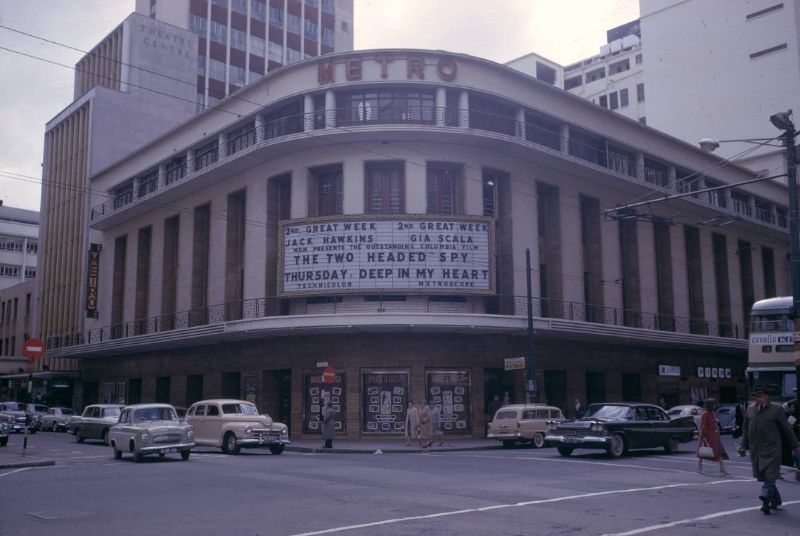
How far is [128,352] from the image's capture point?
4588cm

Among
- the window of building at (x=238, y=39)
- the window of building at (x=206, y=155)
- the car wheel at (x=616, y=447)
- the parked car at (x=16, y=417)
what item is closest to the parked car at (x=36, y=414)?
the parked car at (x=16, y=417)

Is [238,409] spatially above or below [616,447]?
above

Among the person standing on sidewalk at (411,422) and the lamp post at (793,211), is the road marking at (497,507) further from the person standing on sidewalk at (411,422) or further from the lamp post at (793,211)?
the person standing on sidewalk at (411,422)

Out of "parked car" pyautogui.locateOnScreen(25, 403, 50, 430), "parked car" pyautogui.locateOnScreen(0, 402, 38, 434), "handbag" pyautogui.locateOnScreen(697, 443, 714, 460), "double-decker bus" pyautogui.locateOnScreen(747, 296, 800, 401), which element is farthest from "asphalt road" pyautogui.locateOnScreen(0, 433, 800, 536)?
"parked car" pyautogui.locateOnScreen(25, 403, 50, 430)

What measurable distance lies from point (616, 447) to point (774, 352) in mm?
7995

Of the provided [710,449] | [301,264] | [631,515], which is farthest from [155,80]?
[631,515]

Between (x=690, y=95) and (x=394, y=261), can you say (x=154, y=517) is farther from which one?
(x=690, y=95)

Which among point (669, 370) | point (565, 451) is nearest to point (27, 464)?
point (565, 451)

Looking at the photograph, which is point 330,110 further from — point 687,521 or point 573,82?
point 573,82

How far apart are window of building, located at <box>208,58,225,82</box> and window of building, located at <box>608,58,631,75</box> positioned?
4017 cm

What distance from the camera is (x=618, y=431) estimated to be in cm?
2186

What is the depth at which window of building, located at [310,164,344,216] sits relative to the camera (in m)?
34.5

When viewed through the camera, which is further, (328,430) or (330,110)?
(330,110)

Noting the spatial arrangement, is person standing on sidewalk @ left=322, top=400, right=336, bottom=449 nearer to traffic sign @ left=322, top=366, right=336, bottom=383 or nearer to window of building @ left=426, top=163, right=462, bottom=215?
traffic sign @ left=322, top=366, right=336, bottom=383
